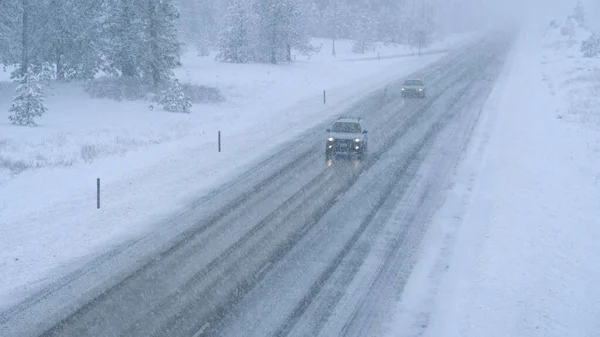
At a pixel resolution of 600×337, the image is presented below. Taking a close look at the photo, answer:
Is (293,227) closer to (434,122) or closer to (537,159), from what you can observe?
(537,159)

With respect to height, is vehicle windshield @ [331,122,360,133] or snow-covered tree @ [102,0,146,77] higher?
snow-covered tree @ [102,0,146,77]

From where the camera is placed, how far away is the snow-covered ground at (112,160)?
13.5 metres

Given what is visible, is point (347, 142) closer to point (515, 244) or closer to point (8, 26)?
point (515, 244)

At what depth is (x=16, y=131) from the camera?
2659 cm

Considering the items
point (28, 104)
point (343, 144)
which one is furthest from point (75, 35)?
point (343, 144)

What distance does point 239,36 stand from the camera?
58781 millimetres

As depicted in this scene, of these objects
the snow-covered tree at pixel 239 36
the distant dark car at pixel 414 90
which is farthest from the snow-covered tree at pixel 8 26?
the snow-covered tree at pixel 239 36

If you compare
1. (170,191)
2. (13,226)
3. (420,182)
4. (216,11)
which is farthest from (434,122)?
(216,11)

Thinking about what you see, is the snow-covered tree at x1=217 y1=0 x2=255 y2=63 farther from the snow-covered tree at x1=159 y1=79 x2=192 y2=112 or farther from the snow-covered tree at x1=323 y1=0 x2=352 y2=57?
the snow-covered tree at x1=323 y1=0 x2=352 y2=57

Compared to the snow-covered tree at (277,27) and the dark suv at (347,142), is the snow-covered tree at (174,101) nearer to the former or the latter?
the dark suv at (347,142)

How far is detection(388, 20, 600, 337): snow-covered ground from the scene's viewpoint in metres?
9.99

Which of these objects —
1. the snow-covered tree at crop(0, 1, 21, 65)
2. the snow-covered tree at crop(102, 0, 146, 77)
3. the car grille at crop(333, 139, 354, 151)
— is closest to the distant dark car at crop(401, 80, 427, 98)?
the snow-covered tree at crop(102, 0, 146, 77)

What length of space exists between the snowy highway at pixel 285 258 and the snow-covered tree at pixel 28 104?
545 inches

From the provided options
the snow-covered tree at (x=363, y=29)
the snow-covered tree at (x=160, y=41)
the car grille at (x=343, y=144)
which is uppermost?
the snow-covered tree at (x=363, y=29)
